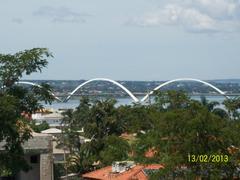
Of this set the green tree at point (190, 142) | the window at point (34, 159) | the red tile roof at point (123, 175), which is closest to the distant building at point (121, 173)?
the red tile roof at point (123, 175)

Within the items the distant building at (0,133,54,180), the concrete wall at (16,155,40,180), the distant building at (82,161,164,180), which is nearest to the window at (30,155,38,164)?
the distant building at (0,133,54,180)

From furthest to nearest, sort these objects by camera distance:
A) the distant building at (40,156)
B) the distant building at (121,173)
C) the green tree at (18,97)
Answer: the distant building at (40,156)
the distant building at (121,173)
the green tree at (18,97)

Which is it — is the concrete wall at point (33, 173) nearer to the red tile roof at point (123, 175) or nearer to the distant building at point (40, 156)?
the distant building at point (40, 156)

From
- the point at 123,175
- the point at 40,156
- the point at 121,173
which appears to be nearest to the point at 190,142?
the point at 123,175

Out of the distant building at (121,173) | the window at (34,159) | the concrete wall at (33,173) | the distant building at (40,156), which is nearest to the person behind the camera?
the distant building at (121,173)

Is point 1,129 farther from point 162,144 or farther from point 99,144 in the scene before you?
point 99,144
